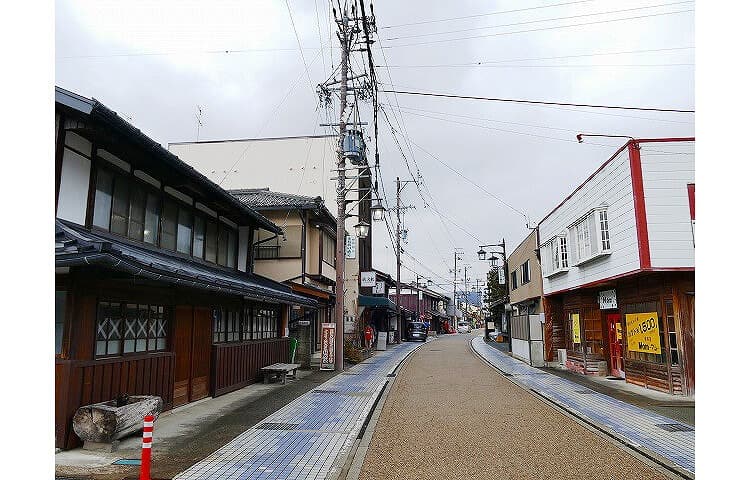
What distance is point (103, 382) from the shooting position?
336 inches

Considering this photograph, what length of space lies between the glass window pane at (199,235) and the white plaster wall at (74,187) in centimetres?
474

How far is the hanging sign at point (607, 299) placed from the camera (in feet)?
54.8

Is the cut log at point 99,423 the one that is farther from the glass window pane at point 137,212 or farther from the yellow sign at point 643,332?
the yellow sign at point 643,332

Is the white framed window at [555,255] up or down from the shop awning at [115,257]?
up

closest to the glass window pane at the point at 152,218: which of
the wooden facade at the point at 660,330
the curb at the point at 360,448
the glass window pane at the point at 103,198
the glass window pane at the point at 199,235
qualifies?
the glass window pane at the point at 103,198

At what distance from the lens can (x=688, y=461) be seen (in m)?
7.39

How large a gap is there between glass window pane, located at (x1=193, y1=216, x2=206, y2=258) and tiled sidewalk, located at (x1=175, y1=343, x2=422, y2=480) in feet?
16.2

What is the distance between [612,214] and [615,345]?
5721 millimetres

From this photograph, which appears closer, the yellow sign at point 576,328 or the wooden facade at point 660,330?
the wooden facade at point 660,330

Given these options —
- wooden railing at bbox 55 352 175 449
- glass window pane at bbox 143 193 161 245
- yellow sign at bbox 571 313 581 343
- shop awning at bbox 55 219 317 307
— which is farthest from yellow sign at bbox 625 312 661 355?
glass window pane at bbox 143 193 161 245

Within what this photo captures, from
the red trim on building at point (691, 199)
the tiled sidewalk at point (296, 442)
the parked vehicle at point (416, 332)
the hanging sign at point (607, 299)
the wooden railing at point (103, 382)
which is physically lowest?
the parked vehicle at point (416, 332)

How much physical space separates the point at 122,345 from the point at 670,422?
10.9 meters

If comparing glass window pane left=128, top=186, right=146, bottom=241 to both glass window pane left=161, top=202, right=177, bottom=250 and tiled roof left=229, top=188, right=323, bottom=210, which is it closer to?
glass window pane left=161, top=202, right=177, bottom=250

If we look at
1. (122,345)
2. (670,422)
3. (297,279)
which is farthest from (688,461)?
(297,279)
